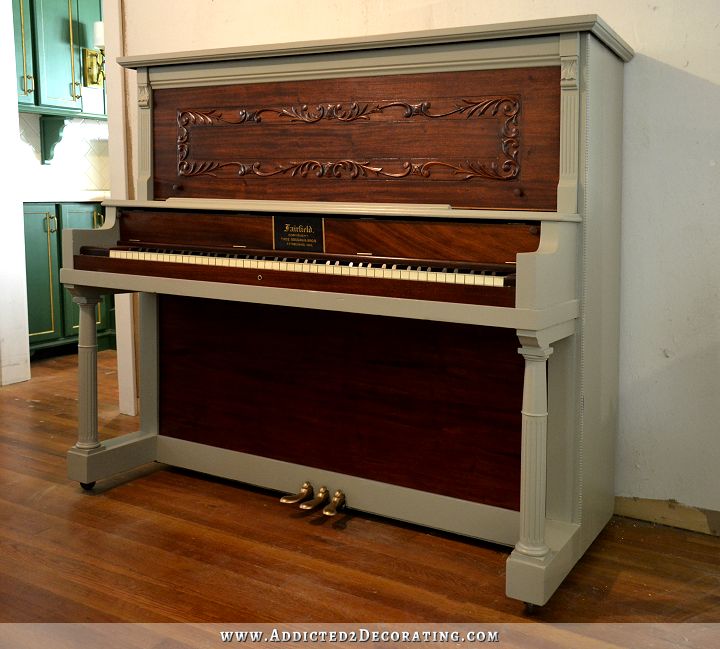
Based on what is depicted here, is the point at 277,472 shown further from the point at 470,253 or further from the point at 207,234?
the point at 470,253

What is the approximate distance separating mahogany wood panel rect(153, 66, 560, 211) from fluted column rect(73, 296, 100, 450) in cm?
54

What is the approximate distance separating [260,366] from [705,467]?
1.56m

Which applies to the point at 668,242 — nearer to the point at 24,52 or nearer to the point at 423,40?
the point at 423,40

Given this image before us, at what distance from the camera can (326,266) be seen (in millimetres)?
2639

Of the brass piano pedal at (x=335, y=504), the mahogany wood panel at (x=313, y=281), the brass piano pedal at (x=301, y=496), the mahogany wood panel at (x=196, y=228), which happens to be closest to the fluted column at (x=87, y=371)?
the mahogany wood panel at (x=313, y=281)

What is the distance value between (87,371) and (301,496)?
90 centimetres

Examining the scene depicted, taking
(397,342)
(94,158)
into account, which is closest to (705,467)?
(397,342)

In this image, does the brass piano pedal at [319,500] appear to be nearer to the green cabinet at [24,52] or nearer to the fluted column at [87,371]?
the fluted column at [87,371]

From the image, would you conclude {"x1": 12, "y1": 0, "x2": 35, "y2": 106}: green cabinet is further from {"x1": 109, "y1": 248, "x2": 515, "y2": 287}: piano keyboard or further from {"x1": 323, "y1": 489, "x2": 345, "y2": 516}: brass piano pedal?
{"x1": 323, "y1": 489, "x2": 345, "y2": 516}: brass piano pedal

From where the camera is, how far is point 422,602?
246 centimetres

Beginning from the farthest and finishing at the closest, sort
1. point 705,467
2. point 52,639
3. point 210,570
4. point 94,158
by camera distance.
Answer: point 94,158, point 705,467, point 210,570, point 52,639

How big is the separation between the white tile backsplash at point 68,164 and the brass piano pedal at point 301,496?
3281mm

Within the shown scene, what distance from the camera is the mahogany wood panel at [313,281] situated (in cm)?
236

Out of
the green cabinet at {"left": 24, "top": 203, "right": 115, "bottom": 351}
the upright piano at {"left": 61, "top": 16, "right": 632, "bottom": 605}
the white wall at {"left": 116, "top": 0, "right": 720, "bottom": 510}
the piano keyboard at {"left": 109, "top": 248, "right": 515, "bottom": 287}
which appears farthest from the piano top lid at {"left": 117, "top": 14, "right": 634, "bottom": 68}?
the green cabinet at {"left": 24, "top": 203, "right": 115, "bottom": 351}
